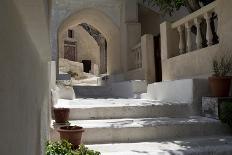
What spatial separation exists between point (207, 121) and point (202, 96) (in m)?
0.96

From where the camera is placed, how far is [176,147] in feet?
15.0

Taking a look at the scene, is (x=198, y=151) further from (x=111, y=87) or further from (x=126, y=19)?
(x=126, y=19)

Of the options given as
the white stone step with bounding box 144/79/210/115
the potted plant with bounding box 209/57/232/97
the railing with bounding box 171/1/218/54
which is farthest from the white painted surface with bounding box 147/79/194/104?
the railing with bounding box 171/1/218/54

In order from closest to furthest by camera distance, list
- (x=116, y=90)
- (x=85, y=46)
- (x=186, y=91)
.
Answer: (x=186, y=91) → (x=116, y=90) → (x=85, y=46)

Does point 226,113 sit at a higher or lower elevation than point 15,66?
lower

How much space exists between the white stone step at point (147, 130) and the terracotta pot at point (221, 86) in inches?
24.3

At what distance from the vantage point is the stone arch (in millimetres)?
14625

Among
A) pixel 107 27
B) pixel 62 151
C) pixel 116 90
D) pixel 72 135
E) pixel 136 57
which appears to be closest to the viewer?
pixel 62 151

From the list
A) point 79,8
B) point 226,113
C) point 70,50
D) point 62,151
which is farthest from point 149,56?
point 70,50

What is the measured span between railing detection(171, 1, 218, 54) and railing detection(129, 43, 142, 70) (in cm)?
338

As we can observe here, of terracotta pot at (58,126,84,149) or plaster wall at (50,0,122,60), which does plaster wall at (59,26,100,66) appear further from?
terracotta pot at (58,126,84,149)

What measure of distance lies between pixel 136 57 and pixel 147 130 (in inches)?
312

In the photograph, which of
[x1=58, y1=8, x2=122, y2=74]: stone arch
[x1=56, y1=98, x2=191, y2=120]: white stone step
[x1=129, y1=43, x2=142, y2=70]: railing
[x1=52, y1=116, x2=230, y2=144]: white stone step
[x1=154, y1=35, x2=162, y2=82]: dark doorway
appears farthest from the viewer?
[x1=58, y1=8, x2=122, y2=74]: stone arch

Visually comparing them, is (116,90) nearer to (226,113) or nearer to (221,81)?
(221,81)
